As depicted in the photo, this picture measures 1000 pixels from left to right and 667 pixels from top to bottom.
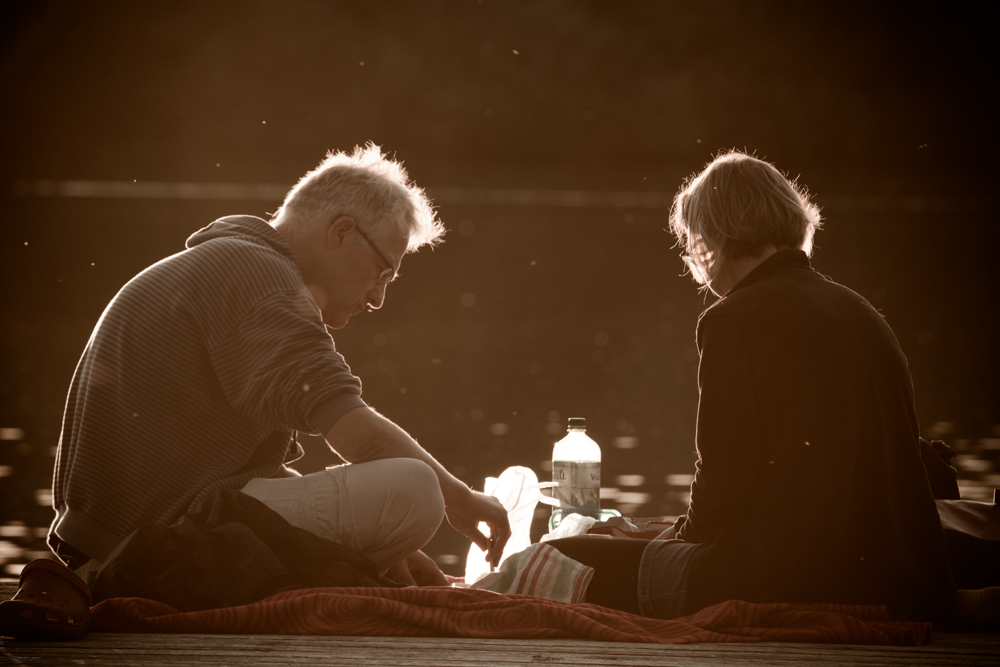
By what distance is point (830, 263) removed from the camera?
3675 centimetres

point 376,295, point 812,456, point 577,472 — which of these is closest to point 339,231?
A: point 376,295

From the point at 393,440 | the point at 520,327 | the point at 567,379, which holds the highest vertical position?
the point at 520,327

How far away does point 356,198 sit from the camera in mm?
3205

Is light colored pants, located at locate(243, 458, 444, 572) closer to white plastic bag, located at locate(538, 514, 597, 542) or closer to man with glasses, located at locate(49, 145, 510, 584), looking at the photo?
man with glasses, located at locate(49, 145, 510, 584)

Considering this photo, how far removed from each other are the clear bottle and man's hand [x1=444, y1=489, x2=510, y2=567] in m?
1.14

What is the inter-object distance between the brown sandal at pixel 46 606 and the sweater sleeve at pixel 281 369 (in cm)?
56

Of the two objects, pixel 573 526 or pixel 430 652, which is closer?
pixel 430 652

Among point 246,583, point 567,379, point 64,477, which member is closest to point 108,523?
point 64,477

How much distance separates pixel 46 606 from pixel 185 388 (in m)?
0.62

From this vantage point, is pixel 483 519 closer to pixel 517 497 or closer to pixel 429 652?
pixel 429 652

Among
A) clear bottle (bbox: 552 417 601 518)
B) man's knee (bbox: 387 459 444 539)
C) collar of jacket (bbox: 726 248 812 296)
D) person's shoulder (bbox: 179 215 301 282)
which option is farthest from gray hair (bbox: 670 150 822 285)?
clear bottle (bbox: 552 417 601 518)

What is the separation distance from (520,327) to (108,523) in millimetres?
21605

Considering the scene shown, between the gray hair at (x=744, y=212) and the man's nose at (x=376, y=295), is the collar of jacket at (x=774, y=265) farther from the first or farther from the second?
the man's nose at (x=376, y=295)

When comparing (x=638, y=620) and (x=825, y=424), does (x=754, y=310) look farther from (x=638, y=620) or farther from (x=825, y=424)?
(x=638, y=620)
